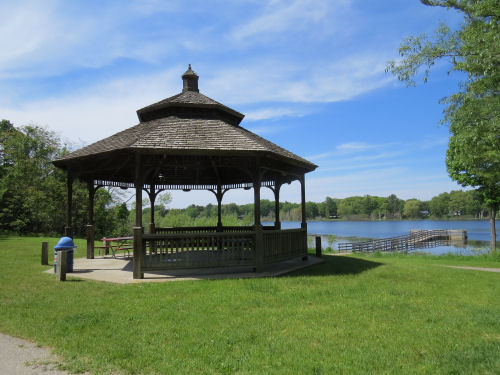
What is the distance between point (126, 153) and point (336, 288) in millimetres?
6453

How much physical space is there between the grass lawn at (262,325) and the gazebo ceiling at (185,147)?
3414mm

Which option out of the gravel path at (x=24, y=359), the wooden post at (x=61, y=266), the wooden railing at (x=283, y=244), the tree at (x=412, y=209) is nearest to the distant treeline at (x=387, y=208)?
the tree at (x=412, y=209)

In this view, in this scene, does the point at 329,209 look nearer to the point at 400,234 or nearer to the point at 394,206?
the point at 394,206

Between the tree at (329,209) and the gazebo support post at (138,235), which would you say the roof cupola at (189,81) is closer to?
the gazebo support post at (138,235)

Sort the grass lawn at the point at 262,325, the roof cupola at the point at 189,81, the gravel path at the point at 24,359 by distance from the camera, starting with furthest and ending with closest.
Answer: the roof cupola at the point at 189,81 → the grass lawn at the point at 262,325 → the gravel path at the point at 24,359

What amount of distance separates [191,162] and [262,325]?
6405 millimetres

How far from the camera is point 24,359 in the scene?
3879 mm

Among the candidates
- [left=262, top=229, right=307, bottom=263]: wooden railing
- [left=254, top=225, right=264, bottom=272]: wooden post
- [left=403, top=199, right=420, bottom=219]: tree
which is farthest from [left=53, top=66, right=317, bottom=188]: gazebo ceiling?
[left=403, top=199, right=420, bottom=219]: tree

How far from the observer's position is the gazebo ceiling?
29.8 feet

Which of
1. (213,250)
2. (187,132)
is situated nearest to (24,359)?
(213,250)

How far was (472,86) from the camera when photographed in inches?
425

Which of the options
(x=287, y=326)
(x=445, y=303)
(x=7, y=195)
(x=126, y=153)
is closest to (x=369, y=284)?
(x=445, y=303)

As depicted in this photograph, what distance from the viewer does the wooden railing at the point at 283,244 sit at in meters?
9.99

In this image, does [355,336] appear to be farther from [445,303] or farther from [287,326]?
[445,303]
